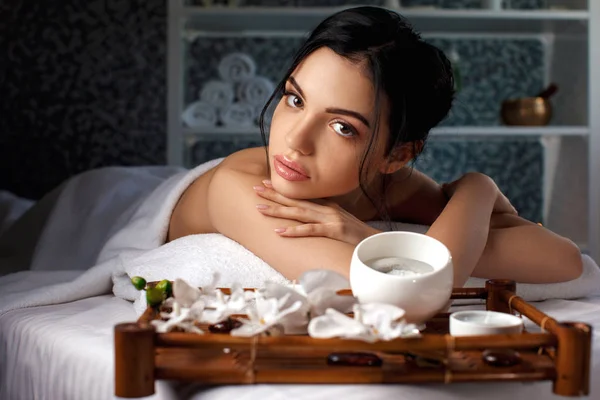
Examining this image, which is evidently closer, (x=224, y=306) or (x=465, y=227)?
(x=224, y=306)

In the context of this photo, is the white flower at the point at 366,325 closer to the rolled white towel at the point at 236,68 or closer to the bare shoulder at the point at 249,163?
the bare shoulder at the point at 249,163

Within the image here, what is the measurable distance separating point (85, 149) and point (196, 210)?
1939 mm

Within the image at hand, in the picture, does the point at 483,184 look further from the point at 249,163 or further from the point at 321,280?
the point at 321,280

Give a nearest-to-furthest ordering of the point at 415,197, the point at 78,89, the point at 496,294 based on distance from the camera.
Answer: the point at 496,294
the point at 415,197
the point at 78,89

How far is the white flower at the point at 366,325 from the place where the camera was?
777mm

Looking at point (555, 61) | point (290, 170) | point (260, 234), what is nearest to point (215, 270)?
point (260, 234)

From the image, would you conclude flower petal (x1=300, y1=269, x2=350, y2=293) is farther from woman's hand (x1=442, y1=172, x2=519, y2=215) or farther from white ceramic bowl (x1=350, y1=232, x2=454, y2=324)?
woman's hand (x1=442, y1=172, x2=519, y2=215)

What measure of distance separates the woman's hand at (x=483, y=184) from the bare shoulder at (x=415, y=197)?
0.10 feet

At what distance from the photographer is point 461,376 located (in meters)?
0.76

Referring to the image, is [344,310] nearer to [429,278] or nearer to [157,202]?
[429,278]

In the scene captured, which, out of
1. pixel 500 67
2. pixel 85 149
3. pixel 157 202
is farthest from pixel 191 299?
pixel 500 67

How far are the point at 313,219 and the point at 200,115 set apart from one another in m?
1.96

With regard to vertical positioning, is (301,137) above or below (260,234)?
above

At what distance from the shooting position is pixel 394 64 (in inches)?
51.3
